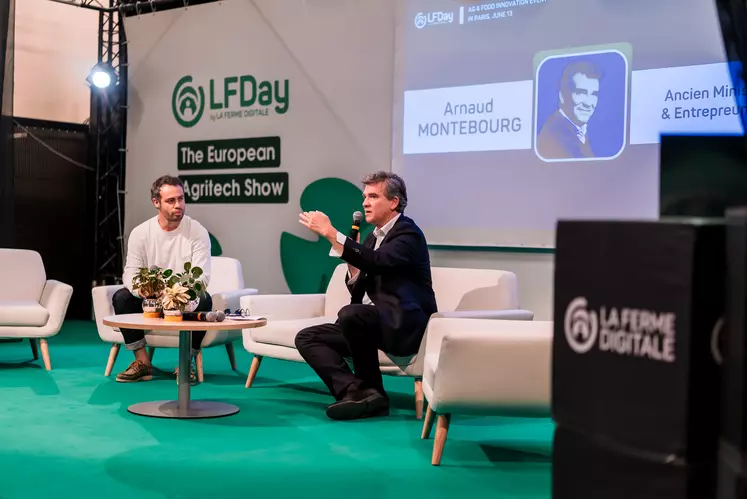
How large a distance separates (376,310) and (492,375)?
104 cm

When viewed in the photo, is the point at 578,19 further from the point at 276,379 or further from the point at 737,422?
the point at 737,422

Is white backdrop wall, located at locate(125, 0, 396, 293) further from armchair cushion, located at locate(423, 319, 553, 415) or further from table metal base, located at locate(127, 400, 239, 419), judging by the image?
armchair cushion, located at locate(423, 319, 553, 415)

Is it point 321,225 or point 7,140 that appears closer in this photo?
point 321,225

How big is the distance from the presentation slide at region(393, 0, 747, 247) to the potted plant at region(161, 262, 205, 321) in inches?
90.5

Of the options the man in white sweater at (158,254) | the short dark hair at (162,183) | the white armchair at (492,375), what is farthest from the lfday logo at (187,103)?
the white armchair at (492,375)

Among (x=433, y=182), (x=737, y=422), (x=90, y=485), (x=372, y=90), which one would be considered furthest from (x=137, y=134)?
(x=737, y=422)

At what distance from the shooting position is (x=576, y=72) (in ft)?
18.1

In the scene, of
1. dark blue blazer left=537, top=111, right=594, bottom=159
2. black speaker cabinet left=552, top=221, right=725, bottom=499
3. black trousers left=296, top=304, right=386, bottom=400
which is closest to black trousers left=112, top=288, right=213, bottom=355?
black trousers left=296, top=304, right=386, bottom=400

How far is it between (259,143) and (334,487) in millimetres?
4801

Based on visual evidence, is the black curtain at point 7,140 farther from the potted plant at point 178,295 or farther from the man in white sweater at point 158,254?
the potted plant at point 178,295

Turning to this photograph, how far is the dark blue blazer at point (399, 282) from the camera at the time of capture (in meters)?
4.18

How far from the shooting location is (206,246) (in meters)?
5.12

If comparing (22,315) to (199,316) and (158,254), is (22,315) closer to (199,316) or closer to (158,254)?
(158,254)

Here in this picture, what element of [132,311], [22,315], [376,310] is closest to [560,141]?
[376,310]
